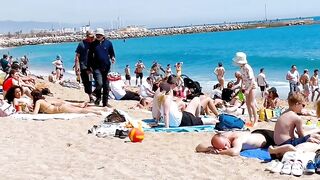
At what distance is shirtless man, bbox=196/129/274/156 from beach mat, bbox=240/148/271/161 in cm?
8

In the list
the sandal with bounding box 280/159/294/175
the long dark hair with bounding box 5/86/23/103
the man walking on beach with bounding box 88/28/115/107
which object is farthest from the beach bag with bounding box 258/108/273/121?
the long dark hair with bounding box 5/86/23/103

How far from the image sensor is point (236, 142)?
6121mm

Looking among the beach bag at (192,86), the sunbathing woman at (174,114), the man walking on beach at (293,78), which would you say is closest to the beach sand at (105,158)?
the sunbathing woman at (174,114)

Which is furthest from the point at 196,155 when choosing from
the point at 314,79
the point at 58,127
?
the point at 314,79

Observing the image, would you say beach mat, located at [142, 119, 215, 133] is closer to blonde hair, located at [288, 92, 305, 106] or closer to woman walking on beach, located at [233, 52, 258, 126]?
woman walking on beach, located at [233, 52, 258, 126]

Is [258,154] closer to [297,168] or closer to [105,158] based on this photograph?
[297,168]

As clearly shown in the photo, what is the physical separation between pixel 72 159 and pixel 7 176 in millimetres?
897

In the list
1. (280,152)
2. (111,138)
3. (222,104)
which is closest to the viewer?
(280,152)

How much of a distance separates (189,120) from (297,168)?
3.05 m

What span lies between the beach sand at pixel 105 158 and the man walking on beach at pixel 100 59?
6.67 ft

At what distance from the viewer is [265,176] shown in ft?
17.0

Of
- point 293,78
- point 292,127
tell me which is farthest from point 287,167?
point 293,78

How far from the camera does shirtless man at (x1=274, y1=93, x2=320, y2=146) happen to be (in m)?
5.75

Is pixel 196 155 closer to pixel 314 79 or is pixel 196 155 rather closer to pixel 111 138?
pixel 111 138
